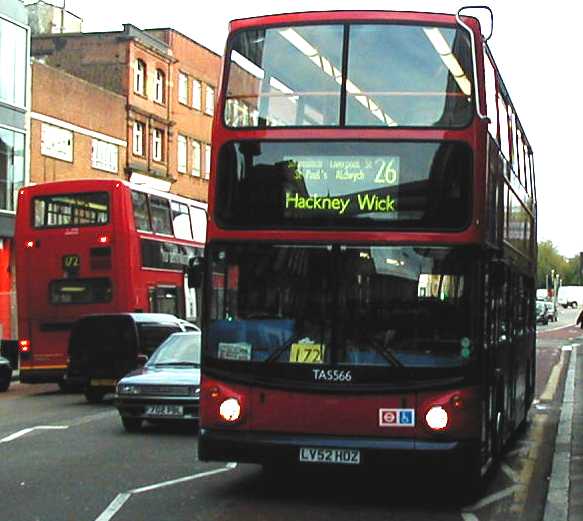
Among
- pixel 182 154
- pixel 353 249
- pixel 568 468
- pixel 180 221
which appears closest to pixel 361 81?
pixel 353 249

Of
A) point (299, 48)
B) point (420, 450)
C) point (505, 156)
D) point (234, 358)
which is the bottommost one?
point (420, 450)

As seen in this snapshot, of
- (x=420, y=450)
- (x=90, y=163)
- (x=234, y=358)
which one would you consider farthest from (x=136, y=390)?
(x=90, y=163)

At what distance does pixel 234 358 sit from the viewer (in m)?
9.39

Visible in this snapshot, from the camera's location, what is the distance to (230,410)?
369 inches

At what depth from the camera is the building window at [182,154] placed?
5374 centimetres

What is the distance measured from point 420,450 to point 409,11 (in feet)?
12.6

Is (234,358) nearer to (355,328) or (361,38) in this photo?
(355,328)

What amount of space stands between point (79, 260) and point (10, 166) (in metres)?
14.8

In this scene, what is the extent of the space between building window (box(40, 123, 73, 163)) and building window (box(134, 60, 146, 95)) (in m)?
7.11

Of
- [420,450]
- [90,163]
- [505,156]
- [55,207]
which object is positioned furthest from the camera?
[90,163]

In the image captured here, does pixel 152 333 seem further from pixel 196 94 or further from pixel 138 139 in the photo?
pixel 196 94

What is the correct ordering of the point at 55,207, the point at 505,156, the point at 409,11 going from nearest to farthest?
the point at 409,11 < the point at 505,156 < the point at 55,207

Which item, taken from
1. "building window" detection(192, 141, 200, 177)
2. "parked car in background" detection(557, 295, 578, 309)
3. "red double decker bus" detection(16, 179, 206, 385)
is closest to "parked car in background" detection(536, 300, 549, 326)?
"building window" detection(192, 141, 200, 177)

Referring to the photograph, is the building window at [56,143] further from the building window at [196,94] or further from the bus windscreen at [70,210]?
the bus windscreen at [70,210]
